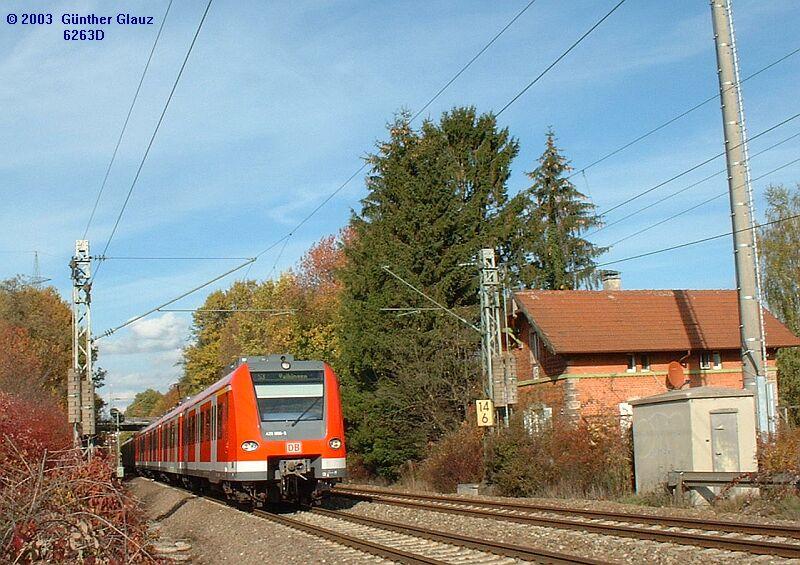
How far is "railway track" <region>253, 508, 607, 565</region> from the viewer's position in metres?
11.3

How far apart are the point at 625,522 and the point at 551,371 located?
20035 mm

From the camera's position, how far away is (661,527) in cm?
1376

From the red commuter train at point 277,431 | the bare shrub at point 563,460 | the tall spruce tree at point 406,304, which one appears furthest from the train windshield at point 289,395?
the tall spruce tree at point 406,304

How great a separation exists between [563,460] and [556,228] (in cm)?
3147

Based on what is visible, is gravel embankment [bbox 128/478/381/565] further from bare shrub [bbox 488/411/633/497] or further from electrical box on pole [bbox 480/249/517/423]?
electrical box on pole [bbox 480/249/517/423]

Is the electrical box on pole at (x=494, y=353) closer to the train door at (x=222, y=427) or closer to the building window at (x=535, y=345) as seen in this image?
the train door at (x=222, y=427)

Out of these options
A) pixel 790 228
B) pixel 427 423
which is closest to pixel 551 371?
pixel 427 423

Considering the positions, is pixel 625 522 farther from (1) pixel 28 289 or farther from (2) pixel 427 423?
(1) pixel 28 289

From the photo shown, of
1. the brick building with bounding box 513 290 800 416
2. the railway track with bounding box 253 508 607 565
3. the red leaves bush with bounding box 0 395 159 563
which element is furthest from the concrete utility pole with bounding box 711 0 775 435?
the red leaves bush with bounding box 0 395 159 563

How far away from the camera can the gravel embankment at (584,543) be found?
10844 millimetres

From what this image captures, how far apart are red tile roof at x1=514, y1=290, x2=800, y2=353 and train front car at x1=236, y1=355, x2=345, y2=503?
14.9 meters

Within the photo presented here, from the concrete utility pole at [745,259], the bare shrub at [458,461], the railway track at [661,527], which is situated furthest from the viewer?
the bare shrub at [458,461]

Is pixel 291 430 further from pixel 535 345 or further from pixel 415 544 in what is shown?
pixel 535 345

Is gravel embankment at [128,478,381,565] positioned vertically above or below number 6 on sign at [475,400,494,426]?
below
